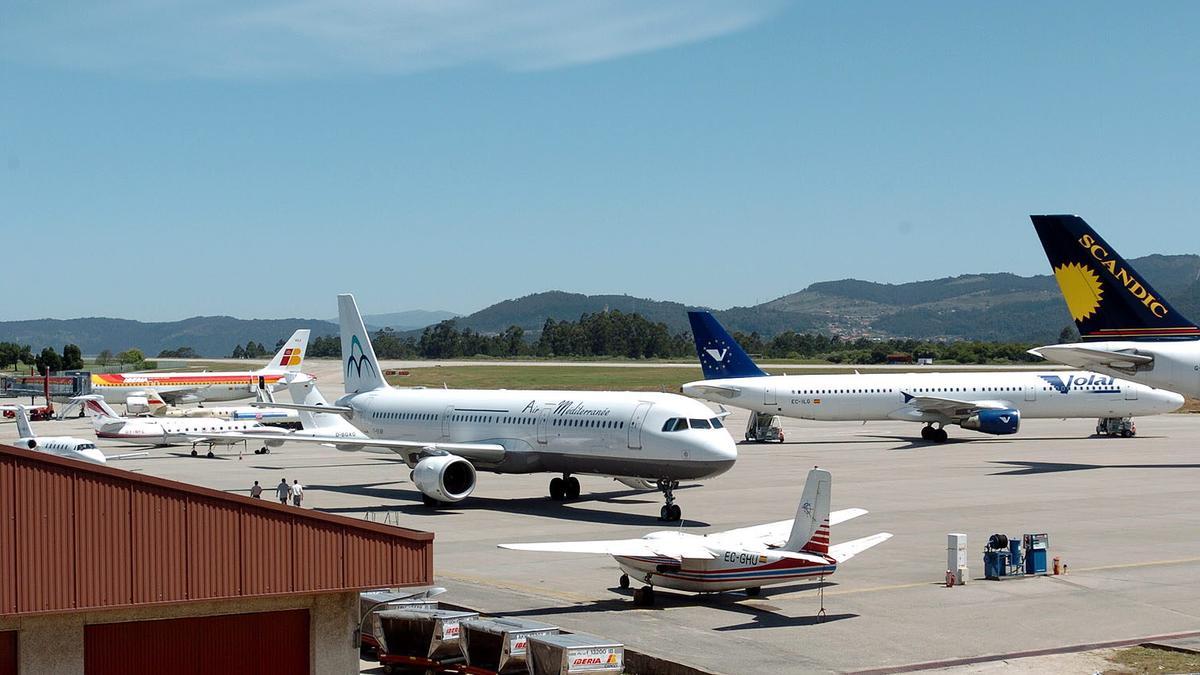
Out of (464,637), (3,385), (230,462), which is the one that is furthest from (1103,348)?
(3,385)

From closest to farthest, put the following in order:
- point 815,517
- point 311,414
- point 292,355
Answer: point 815,517 → point 311,414 → point 292,355

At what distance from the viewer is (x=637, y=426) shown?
4125 centimetres

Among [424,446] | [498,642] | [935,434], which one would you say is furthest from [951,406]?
[498,642]

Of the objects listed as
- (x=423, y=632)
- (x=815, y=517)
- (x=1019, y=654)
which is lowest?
(x=1019, y=654)

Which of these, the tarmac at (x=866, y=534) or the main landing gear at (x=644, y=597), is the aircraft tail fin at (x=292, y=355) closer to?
the tarmac at (x=866, y=534)

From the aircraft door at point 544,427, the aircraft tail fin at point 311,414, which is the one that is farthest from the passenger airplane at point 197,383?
the aircraft door at point 544,427

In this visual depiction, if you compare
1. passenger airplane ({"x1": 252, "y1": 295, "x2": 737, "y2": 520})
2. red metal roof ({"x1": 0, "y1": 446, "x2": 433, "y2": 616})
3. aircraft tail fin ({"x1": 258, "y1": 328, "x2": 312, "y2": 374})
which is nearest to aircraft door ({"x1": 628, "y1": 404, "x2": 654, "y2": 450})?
passenger airplane ({"x1": 252, "y1": 295, "x2": 737, "y2": 520})

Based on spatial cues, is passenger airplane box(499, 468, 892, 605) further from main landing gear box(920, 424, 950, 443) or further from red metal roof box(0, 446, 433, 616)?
A: main landing gear box(920, 424, 950, 443)

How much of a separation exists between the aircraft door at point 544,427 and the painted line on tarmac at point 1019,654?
23.7 meters

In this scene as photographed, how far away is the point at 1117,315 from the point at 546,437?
86.6ft

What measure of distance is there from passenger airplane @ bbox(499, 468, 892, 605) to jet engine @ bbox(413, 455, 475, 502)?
16.1m

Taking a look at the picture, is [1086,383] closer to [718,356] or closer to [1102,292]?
[718,356]

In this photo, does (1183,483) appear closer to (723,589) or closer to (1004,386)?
(1004,386)

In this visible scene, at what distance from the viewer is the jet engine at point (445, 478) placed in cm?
4397
